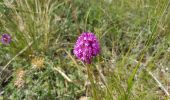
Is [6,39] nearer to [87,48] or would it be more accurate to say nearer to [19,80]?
[19,80]

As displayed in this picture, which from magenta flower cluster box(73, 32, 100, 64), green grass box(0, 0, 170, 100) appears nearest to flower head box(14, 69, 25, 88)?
green grass box(0, 0, 170, 100)

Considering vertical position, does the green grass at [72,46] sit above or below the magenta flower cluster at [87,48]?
above

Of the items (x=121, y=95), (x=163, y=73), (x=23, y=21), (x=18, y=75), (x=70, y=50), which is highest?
(x=23, y=21)

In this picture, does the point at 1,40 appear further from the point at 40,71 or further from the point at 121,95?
the point at 121,95

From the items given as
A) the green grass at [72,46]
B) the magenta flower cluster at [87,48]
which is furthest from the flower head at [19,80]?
the magenta flower cluster at [87,48]

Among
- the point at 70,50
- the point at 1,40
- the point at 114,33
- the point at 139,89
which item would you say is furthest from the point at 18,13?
the point at 139,89

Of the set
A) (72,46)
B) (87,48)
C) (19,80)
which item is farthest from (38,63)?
(87,48)

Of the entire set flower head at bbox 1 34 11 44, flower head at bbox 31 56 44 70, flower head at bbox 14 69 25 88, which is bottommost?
flower head at bbox 14 69 25 88

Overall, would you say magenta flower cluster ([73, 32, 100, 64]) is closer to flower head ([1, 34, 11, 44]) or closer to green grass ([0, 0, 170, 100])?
green grass ([0, 0, 170, 100])

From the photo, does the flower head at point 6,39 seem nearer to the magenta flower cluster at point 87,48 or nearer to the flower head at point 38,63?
the flower head at point 38,63
